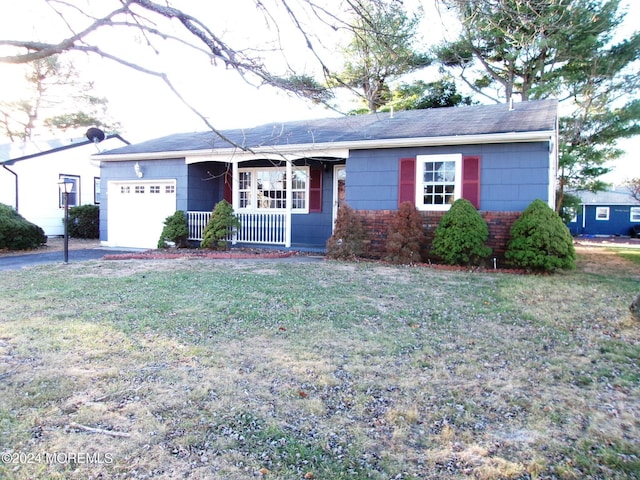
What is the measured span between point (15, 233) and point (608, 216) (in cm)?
3412

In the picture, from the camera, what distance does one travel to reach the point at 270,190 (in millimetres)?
14164

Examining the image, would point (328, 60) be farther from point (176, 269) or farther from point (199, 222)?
point (199, 222)

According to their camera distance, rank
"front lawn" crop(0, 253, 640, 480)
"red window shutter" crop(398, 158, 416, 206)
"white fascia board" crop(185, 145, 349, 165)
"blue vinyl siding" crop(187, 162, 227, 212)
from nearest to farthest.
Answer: "front lawn" crop(0, 253, 640, 480) < "red window shutter" crop(398, 158, 416, 206) < "white fascia board" crop(185, 145, 349, 165) < "blue vinyl siding" crop(187, 162, 227, 212)

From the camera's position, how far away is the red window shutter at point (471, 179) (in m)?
10.2

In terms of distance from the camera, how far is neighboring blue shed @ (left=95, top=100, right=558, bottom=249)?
994 centimetres

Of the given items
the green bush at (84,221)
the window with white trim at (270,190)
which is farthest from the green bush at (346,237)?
the green bush at (84,221)

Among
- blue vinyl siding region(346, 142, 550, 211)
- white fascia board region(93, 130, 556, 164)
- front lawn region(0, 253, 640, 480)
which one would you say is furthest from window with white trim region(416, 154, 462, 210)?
front lawn region(0, 253, 640, 480)

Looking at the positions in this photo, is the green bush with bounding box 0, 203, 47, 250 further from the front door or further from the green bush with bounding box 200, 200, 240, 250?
the front door

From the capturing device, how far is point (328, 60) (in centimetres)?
530

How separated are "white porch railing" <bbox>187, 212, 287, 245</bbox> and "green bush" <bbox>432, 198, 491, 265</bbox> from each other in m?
4.76

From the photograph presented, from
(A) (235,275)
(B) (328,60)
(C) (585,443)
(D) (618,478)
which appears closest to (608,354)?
(C) (585,443)

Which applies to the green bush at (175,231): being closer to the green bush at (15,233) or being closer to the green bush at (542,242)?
the green bush at (15,233)

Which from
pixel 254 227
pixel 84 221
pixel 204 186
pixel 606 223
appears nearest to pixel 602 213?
pixel 606 223

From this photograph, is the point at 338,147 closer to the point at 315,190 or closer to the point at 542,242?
the point at 315,190
